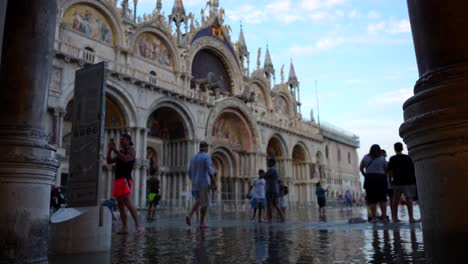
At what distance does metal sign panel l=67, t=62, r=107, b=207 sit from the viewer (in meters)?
4.38

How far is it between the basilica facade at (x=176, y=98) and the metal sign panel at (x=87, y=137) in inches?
433

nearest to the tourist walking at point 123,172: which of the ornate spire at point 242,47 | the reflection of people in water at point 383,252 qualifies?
the reflection of people in water at point 383,252

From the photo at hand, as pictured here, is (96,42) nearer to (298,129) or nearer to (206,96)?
(206,96)

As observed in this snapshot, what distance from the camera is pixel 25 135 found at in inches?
129

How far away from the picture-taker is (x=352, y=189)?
1982 inches

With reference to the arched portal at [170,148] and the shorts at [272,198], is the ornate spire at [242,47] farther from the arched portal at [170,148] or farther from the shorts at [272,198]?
the shorts at [272,198]

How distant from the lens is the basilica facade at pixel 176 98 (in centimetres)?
1883

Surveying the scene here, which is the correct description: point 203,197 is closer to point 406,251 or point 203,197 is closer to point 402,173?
point 402,173

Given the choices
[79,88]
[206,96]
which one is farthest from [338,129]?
[79,88]

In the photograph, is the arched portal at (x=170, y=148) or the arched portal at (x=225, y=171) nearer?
the arched portal at (x=170, y=148)

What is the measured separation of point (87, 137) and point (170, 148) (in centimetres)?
1963

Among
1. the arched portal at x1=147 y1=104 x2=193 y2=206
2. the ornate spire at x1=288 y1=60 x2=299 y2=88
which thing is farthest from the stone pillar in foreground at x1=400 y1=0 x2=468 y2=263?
the ornate spire at x1=288 y1=60 x2=299 y2=88

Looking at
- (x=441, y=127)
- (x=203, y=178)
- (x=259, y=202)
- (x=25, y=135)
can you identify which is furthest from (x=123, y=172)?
(x=259, y=202)

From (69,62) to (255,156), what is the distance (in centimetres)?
1589
